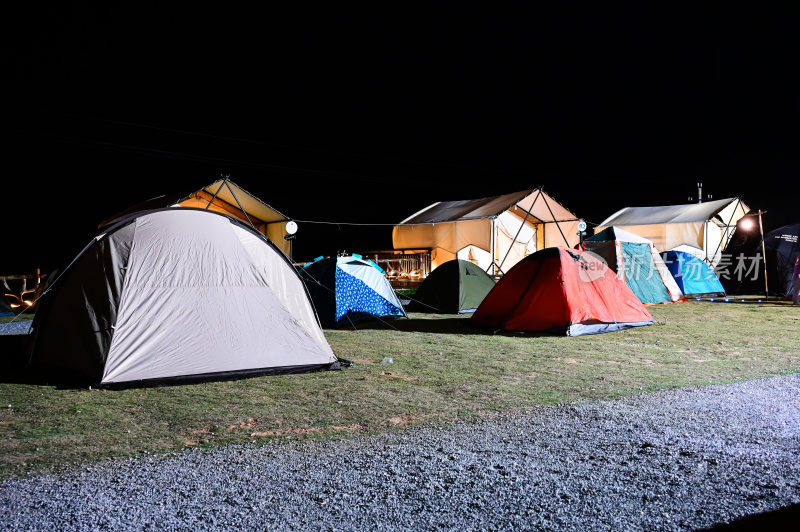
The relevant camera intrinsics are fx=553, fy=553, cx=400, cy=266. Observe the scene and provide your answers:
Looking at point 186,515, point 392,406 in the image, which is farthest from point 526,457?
point 186,515

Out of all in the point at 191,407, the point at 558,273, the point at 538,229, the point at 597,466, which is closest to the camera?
the point at 597,466

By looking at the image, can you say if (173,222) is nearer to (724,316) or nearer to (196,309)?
(196,309)

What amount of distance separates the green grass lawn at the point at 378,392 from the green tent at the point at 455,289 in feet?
14.3

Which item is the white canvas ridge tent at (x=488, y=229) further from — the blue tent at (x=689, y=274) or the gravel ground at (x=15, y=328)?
the gravel ground at (x=15, y=328)

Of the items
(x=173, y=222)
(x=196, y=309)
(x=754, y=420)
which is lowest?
(x=754, y=420)

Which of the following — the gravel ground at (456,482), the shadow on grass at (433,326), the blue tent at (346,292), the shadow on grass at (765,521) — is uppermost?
the blue tent at (346,292)

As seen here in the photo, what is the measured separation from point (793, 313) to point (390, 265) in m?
14.9

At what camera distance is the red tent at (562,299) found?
A: 9891mm

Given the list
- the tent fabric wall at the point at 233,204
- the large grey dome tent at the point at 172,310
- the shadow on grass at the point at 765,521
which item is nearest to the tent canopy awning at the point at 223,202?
the tent fabric wall at the point at 233,204

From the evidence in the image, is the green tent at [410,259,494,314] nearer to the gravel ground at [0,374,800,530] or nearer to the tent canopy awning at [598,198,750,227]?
the gravel ground at [0,374,800,530]

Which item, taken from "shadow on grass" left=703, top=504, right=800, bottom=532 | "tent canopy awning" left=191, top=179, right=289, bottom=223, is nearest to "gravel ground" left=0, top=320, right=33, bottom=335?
"tent canopy awning" left=191, top=179, right=289, bottom=223

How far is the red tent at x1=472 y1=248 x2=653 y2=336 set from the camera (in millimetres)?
9891

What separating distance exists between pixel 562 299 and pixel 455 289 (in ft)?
14.6

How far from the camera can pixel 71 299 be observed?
6070 millimetres
